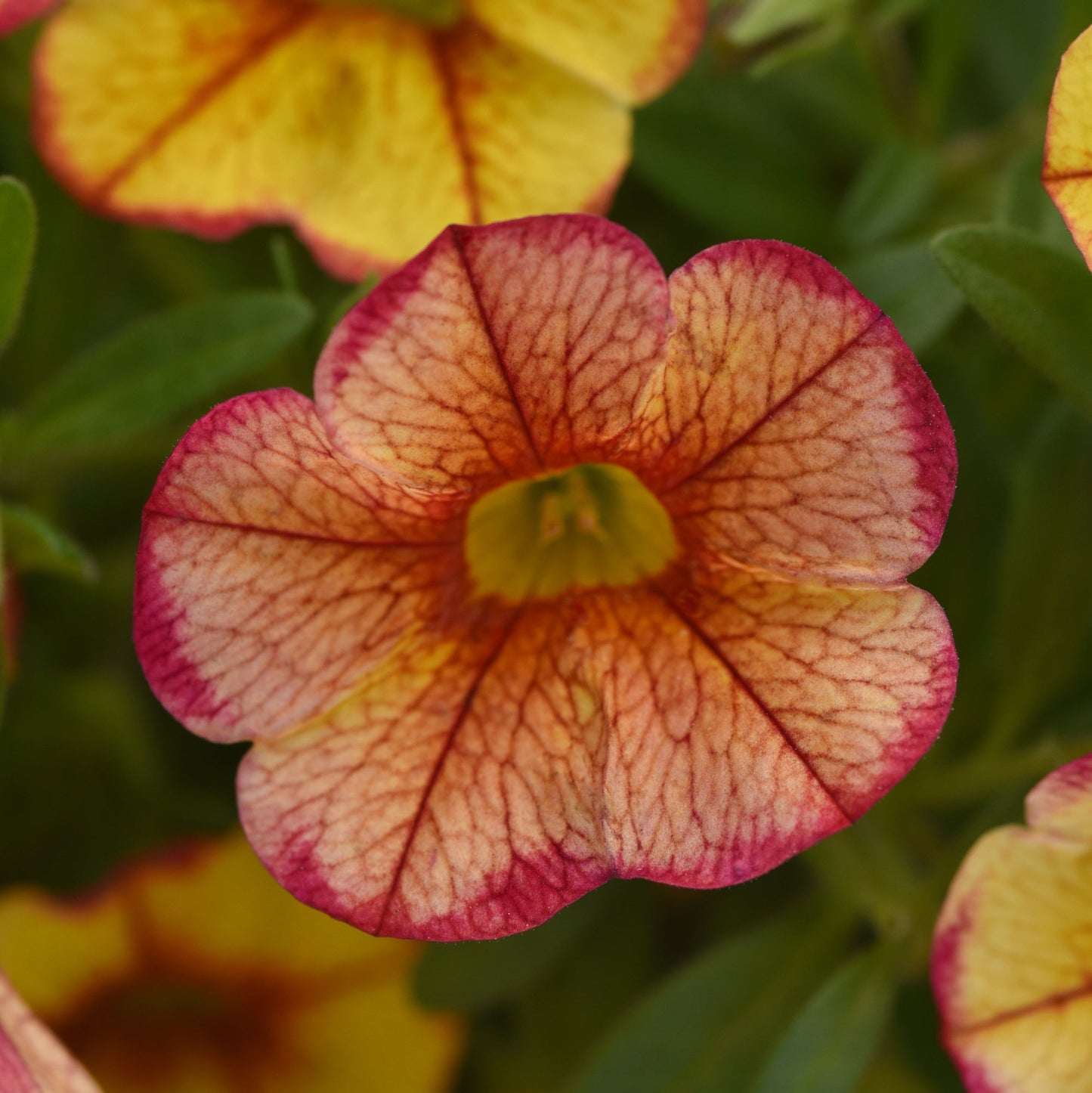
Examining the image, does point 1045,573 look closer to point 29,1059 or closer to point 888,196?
point 888,196

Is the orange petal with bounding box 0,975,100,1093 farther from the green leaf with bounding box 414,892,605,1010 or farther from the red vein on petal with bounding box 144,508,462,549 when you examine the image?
the green leaf with bounding box 414,892,605,1010

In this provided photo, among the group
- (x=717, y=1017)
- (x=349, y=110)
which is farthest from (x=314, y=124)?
(x=717, y=1017)

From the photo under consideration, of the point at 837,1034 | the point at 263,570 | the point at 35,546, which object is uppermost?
the point at 263,570

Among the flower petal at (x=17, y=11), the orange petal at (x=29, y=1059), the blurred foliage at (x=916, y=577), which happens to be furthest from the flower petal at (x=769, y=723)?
the flower petal at (x=17, y=11)

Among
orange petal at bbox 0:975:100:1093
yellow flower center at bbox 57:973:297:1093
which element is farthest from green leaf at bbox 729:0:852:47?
yellow flower center at bbox 57:973:297:1093

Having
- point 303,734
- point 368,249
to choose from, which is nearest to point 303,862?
point 303,734

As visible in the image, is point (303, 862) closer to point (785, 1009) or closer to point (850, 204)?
point (785, 1009)
